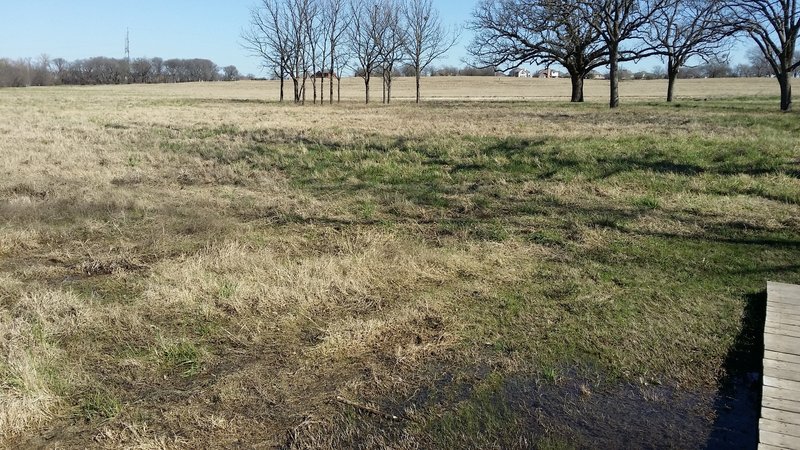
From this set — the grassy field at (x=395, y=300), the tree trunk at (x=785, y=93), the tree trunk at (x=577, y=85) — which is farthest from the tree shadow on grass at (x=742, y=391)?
the tree trunk at (x=577, y=85)

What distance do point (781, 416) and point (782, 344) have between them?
1.11 meters

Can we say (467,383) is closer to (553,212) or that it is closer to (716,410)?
(716,410)

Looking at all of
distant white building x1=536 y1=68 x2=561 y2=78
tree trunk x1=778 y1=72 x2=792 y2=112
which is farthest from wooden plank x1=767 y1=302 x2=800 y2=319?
distant white building x1=536 y1=68 x2=561 y2=78

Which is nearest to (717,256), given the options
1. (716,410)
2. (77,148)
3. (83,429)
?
(716,410)

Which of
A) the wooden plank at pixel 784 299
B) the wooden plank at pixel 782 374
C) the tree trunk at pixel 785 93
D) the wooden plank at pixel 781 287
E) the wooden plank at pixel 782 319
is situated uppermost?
the tree trunk at pixel 785 93

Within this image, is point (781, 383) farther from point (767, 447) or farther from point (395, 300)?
point (395, 300)

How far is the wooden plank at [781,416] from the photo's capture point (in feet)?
10.4

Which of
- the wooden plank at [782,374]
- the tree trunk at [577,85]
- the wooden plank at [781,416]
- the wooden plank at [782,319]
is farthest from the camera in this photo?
the tree trunk at [577,85]

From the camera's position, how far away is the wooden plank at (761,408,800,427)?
3183 mm

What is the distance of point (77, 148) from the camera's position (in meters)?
14.3

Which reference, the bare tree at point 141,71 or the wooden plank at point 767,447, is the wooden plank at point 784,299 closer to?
the wooden plank at point 767,447

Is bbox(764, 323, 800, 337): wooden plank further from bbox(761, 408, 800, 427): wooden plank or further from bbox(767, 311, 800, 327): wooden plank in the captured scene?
bbox(761, 408, 800, 427): wooden plank

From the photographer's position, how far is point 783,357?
155 inches

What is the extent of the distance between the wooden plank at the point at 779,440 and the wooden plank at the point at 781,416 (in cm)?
17
